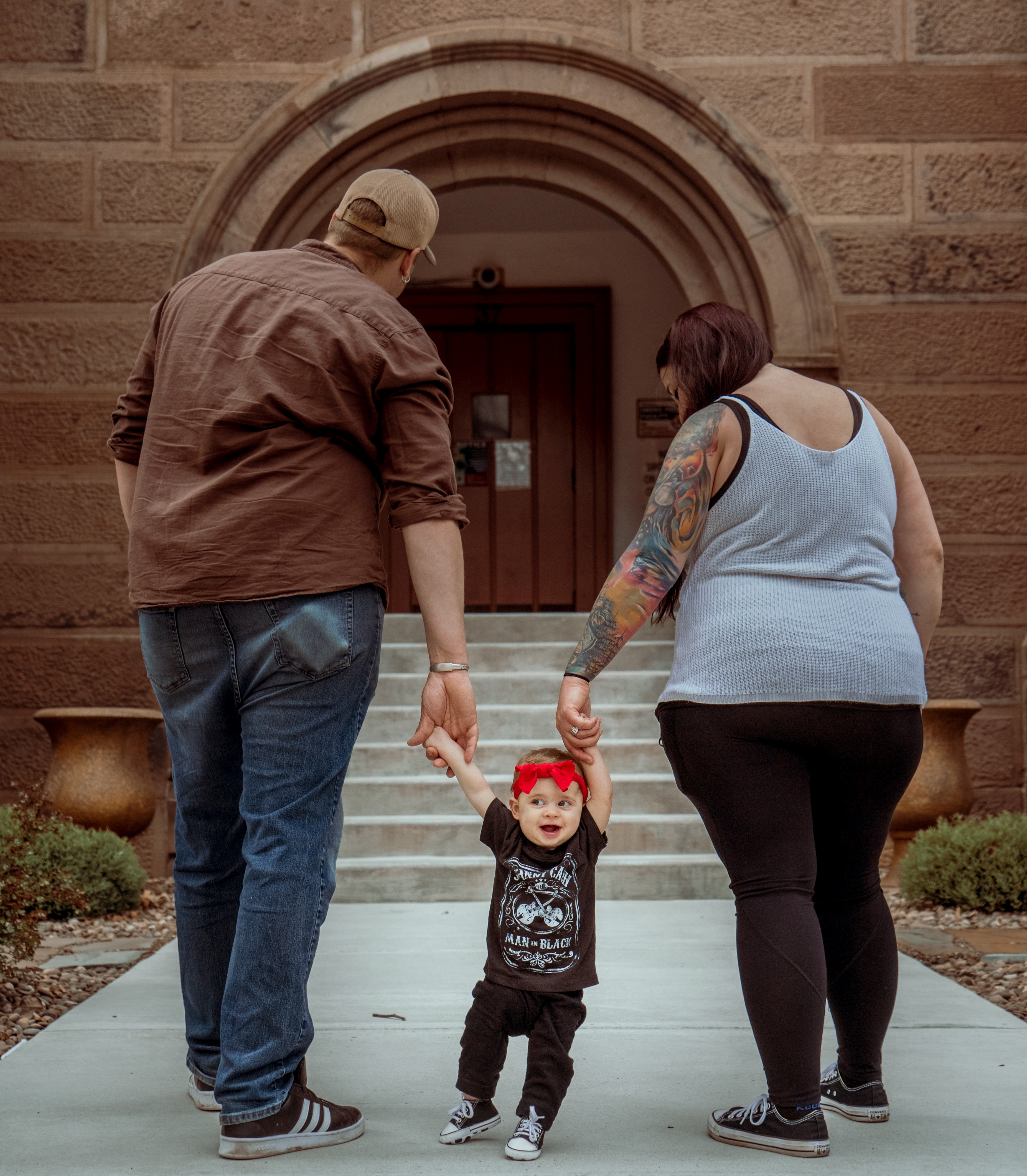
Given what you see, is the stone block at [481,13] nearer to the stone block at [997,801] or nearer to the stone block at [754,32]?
the stone block at [754,32]

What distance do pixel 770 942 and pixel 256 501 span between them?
3.43 ft

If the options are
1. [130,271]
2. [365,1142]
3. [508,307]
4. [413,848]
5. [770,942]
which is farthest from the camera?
[508,307]

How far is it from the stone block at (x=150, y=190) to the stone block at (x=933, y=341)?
119 inches

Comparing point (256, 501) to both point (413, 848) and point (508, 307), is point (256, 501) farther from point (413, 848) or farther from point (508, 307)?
point (508, 307)

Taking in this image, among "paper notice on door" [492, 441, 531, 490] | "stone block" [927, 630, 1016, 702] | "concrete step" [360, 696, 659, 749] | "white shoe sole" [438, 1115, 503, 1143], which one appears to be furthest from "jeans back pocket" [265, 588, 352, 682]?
"paper notice on door" [492, 441, 531, 490]

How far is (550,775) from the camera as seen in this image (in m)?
2.11

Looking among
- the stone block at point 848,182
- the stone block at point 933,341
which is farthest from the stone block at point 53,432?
the stone block at point 933,341

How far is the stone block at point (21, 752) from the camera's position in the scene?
18.9 ft

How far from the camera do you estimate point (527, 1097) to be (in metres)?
2.05

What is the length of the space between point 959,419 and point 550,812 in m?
4.45

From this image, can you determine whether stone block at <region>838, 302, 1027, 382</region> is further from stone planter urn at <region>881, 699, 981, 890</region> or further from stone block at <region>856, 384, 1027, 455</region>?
stone planter urn at <region>881, 699, 981, 890</region>

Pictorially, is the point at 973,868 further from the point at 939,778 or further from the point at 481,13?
the point at 481,13

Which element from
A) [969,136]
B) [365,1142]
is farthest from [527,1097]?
[969,136]

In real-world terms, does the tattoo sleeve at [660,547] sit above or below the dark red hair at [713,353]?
below
